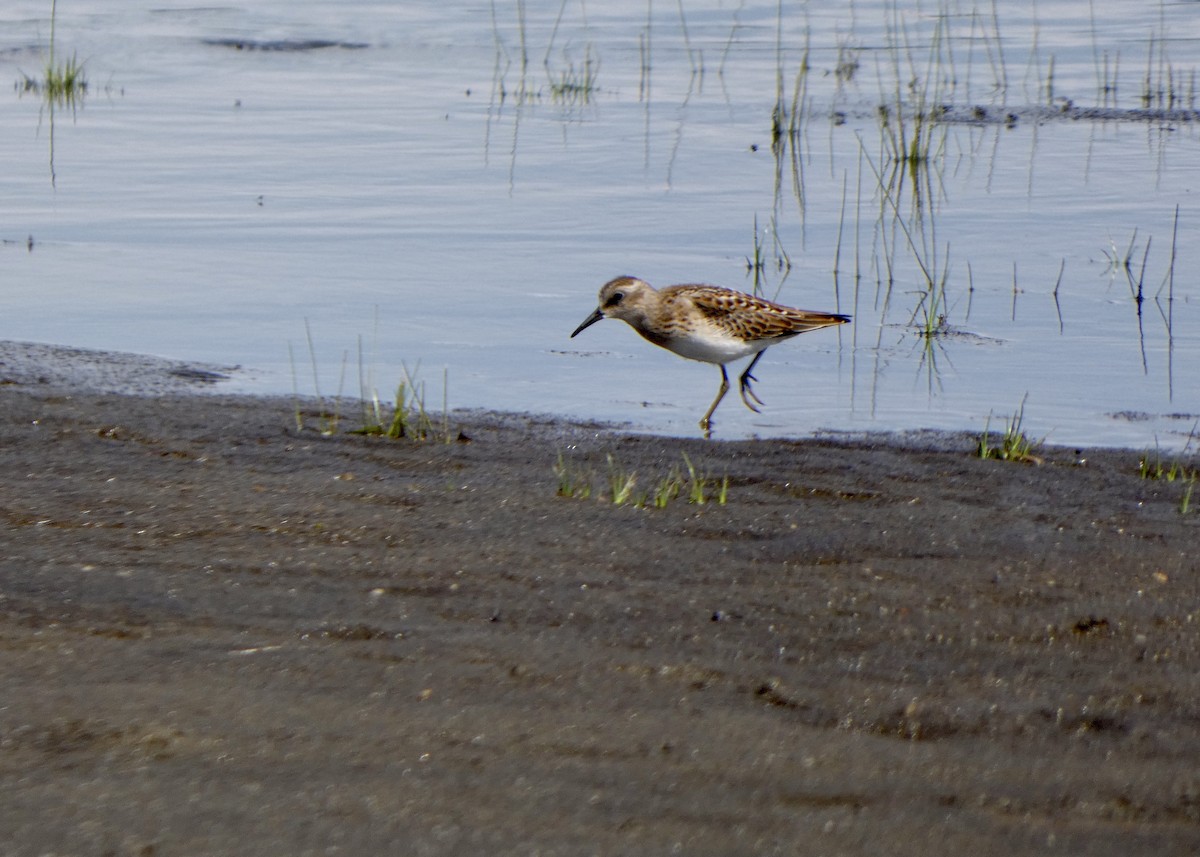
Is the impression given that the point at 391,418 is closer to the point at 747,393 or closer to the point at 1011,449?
the point at 747,393

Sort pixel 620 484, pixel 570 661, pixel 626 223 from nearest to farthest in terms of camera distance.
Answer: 1. pixel 570 661
2. pixel 620 484
3. pixel 626 223

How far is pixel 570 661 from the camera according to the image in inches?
142

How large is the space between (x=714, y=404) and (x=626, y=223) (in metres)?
3.29

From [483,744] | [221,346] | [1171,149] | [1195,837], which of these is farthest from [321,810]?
[1171,149]

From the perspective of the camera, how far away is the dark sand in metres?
2.79

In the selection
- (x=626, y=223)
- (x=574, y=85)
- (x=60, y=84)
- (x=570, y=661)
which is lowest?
(x=570, y=661)

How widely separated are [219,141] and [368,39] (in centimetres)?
748

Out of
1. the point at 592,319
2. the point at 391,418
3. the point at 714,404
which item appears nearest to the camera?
the point at 391,418

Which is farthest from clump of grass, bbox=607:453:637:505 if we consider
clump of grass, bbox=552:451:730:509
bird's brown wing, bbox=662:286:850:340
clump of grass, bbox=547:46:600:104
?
clump of grass, bbox=547:46:600:104

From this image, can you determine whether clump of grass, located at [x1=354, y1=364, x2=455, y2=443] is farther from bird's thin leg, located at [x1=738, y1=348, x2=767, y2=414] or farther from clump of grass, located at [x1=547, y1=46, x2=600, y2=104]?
clump of grass, located at [x1=547, y1=46, x2=600, y2=104]

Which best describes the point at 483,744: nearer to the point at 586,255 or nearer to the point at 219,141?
the point at 586,255

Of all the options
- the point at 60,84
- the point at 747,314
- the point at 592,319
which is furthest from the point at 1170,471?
the point at 60,84

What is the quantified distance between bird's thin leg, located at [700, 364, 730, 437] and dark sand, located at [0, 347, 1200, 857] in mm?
1487

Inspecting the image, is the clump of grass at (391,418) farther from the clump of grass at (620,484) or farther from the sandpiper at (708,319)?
the sandpiper at (708,319)
